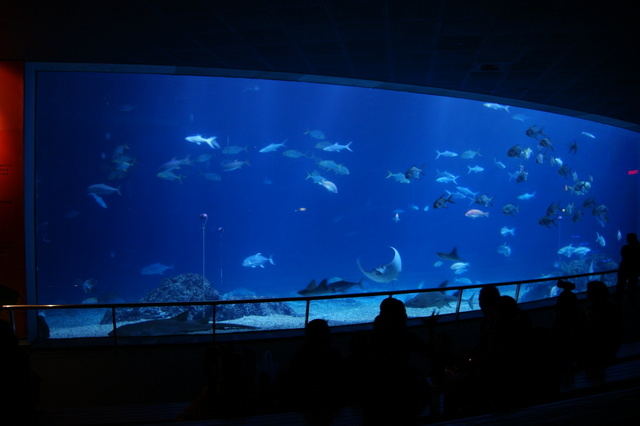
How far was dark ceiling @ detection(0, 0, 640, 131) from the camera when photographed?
13.6ft

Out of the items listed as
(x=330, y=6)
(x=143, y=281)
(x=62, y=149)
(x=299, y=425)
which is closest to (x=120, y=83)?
(x=62, y=149)

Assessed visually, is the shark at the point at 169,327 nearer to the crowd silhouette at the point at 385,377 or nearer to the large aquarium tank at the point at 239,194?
the crowd silhouette at the point at 385,377

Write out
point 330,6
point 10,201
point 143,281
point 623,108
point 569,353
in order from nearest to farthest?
1. point 569,353
2. point 330,6
3. point 10,201
4. point 623,108
5. point 143,281

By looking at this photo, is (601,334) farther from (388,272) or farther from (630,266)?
(388,272)

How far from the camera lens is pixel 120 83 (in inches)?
1587

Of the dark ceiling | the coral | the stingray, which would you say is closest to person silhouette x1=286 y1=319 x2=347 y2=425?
the dark ceiling

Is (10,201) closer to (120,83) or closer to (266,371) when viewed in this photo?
(266,371)

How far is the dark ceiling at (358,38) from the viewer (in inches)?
164

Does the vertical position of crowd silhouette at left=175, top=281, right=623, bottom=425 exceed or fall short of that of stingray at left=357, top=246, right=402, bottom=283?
it exceeds it

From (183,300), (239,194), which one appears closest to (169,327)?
(183,300)

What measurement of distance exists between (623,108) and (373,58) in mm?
7040

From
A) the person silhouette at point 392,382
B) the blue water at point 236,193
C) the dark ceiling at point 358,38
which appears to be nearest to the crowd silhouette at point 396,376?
the person silhouette at point 392,382

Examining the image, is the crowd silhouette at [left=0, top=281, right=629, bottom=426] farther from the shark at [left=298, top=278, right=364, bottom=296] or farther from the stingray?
the stingray

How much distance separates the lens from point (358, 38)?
4.91 metres
